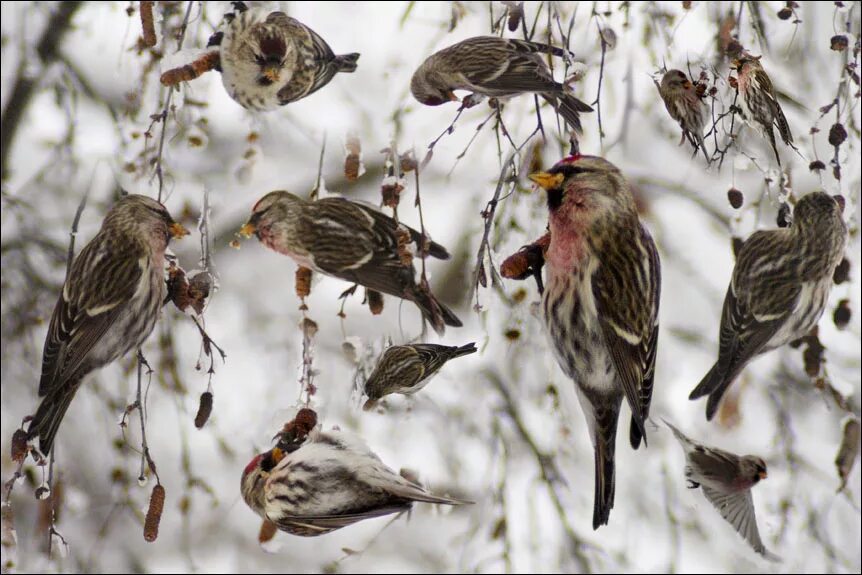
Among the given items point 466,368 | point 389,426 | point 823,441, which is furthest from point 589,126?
point 823,441

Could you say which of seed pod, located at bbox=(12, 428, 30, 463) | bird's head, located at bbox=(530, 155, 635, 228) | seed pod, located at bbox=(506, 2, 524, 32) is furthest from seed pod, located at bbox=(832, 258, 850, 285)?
seed pod, located at bbox=(12, 428, 30, 463)

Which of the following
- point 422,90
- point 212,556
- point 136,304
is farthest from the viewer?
point 212,556

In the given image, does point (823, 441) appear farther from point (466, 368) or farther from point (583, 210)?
point (583, 210)

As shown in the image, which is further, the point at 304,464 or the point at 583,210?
the point at 304,464

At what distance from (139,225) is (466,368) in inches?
84.3

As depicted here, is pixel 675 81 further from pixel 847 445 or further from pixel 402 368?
pixel 847 445

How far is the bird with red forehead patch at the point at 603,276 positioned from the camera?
1.34m

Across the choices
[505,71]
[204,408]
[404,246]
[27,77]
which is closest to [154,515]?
[204,408]

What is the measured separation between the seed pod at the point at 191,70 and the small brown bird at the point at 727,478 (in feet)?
3.23

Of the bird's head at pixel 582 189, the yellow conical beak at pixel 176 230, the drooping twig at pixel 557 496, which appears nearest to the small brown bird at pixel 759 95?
the bird's head at pixel 582 189

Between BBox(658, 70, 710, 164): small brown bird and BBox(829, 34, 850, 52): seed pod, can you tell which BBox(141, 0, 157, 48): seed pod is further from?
BBox(829, 34, 850, 52): seed pod

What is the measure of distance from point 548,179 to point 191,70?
0.59 m

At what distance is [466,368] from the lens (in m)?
3.51

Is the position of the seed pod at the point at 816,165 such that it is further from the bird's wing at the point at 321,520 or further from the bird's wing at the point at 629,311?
the bird's wing at the point at 321,520
